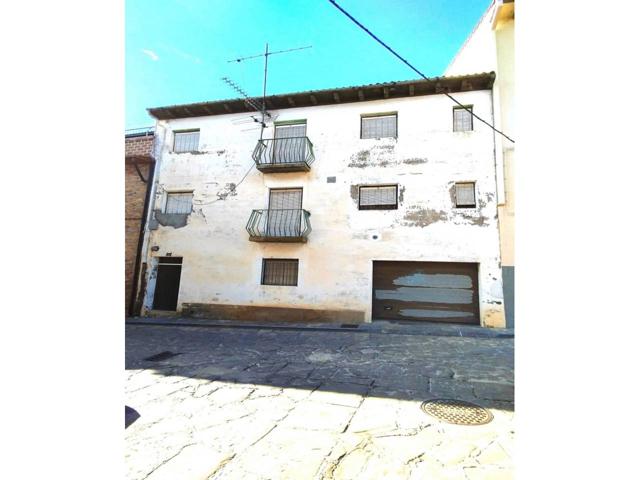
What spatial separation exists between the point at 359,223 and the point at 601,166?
10.5 m

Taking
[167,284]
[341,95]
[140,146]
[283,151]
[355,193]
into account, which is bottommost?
[167,284]

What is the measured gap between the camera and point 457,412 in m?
3.15

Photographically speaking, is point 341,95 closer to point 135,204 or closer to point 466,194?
point 466,194

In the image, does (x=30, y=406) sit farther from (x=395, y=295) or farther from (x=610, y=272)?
(x=395, y=295)

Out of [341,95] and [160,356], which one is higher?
[341,95]

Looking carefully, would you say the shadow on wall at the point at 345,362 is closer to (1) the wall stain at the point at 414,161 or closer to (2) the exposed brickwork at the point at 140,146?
(1) the wall stain at the point at 414,161

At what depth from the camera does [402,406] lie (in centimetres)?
329

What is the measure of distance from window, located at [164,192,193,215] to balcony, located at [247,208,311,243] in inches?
121

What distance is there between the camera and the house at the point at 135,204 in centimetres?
1252

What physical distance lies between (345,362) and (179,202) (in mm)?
10771

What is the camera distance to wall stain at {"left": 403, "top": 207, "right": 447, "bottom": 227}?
10.7 m

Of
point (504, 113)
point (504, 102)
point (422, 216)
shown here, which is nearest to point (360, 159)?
point (422, 216)

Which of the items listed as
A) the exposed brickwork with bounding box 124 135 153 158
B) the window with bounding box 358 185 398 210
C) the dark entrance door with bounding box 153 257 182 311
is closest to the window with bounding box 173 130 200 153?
the exposed brickwork with bounding box 124 135 153 158

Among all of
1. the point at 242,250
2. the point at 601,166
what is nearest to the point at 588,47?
the point at 601,166
